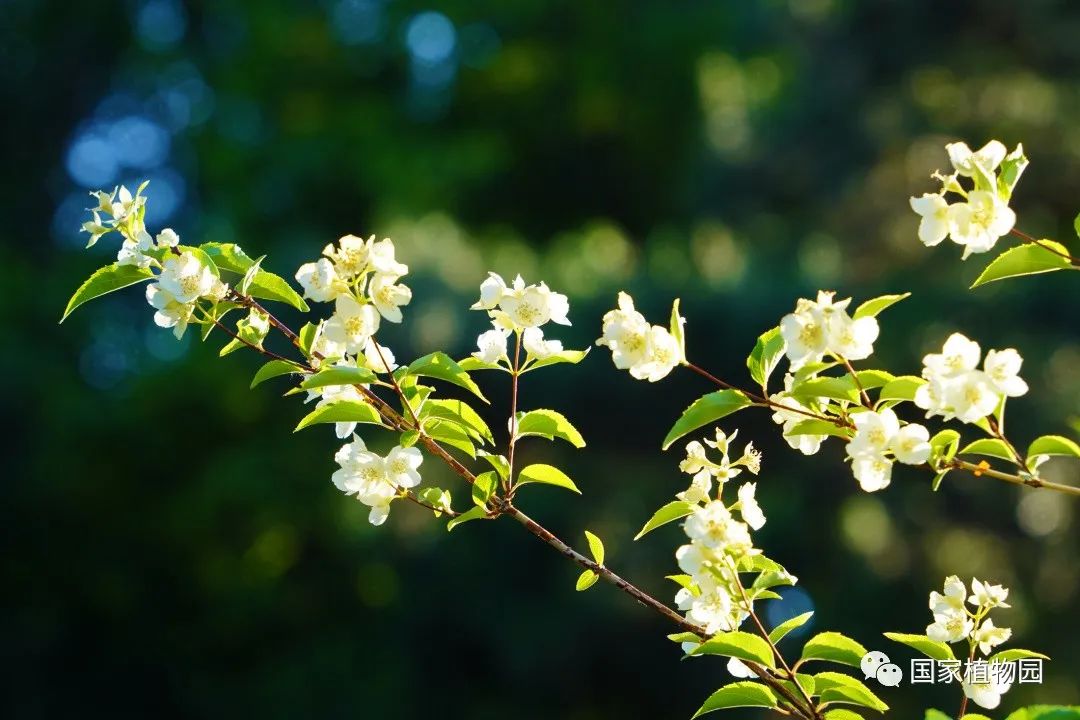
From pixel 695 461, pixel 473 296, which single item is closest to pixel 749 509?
pixel 695 461

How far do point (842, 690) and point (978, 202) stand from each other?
378 millimetres

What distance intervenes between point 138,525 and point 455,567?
8.31 feet

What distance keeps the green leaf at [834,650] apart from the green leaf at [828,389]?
0.70ft

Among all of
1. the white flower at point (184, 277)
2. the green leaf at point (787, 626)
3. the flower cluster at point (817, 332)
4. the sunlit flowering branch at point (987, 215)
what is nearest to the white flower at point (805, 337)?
the flower cluster at point (817, 332)

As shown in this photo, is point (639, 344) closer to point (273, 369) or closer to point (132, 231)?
point (273, 369)

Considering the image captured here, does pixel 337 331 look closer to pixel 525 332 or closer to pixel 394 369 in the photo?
pixel 394 369

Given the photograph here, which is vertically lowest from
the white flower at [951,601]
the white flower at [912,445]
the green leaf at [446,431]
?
the white flower at [951,601]

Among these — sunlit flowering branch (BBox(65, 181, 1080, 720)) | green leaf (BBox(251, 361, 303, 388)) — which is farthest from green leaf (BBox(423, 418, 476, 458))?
green leaf (BBox(251, 361, 303, 388))

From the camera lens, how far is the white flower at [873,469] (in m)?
0.88

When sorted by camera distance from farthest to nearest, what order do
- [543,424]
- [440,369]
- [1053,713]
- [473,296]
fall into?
[473,296], [543,424], [440,369], [1053,713]

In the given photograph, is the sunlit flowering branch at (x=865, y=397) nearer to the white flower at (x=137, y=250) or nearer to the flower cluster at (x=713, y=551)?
the flower cluster at (x=713, y=551)

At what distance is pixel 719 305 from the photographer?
17.4ft

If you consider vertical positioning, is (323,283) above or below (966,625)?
above

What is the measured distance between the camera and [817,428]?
90cm
